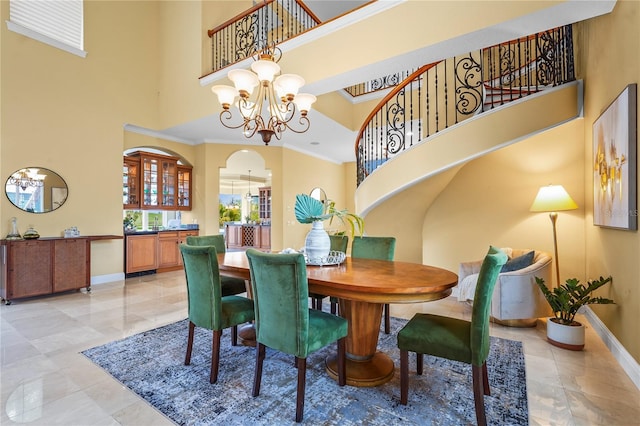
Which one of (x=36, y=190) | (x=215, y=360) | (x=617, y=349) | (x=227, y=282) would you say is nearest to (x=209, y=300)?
(x=215, y=360)

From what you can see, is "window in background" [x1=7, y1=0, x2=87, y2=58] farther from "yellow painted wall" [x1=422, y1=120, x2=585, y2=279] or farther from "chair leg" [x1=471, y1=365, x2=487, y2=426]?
"chair leg" [x1=471, y1=365, x2=487, y2=426]

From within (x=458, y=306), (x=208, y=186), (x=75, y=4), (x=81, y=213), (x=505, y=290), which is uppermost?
(x=75, y=4)

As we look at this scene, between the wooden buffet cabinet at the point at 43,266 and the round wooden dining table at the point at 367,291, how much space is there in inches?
134

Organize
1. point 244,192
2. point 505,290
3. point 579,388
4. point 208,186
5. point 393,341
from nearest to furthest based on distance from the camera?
1. point 579,388
2. point 393,341
3. point 505,290
4. point 208,186
5. point 244,192

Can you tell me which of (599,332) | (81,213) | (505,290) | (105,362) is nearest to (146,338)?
(105,362)

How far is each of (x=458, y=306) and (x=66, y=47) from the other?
6.97 m

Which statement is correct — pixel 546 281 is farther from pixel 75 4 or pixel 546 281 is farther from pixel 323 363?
pixel 75 4

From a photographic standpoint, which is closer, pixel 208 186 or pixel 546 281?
pixel 546 281

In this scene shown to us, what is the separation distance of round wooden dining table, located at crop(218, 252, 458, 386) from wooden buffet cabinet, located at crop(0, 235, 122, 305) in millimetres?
3397

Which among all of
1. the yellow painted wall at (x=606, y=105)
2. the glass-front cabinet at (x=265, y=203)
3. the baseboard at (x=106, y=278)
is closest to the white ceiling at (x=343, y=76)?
the yellow painted wall at (x=606, y=105)

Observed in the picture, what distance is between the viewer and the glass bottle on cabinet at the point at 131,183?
5941mm

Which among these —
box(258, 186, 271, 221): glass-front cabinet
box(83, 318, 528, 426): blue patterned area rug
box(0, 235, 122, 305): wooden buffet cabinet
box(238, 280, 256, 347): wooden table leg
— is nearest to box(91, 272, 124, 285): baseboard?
box(0, 235, 122, 305): wooden buffet cabinet

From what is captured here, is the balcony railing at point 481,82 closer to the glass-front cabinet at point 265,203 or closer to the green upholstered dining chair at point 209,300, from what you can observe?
the green upholstered dining chair at point 209,300

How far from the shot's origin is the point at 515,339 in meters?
2.92
